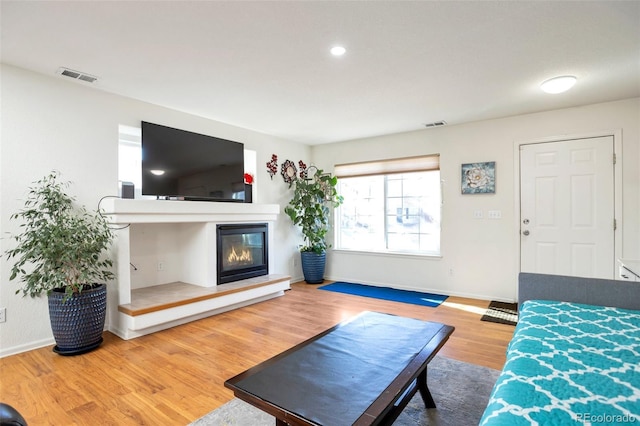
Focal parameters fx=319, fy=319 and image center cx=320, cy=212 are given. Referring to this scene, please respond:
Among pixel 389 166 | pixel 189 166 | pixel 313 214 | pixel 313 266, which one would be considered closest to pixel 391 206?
pixel 389 166

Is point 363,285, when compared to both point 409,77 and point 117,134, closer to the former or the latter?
point 409,77

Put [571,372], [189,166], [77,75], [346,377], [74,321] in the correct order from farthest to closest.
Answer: [189,166] → [77,75] → [74,321] → [346,377] → [571,372]

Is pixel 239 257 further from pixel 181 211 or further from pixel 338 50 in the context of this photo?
pixel 338 50

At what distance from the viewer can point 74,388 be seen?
2.09 meters

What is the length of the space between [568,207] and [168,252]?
15.6 feet

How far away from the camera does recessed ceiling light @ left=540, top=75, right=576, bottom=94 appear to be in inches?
110

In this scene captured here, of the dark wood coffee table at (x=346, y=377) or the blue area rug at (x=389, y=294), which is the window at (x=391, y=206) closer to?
the blue area rug at (x=389, y=294)

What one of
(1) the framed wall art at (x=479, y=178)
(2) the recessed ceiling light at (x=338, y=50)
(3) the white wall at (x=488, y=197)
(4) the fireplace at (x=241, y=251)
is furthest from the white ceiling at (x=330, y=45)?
(4) the fireplace at (x=241, y=251)

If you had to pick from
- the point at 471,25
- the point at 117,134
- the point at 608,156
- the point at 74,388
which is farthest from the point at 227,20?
the point at 608,156

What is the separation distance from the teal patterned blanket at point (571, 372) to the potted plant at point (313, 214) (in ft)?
11.7

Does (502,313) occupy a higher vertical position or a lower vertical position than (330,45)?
lower

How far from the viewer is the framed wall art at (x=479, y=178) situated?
4.12 m

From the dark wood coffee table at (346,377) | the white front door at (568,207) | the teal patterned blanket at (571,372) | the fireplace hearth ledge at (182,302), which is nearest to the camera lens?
the teal patterned blanket at (571,372)

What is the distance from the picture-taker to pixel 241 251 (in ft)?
13.9
